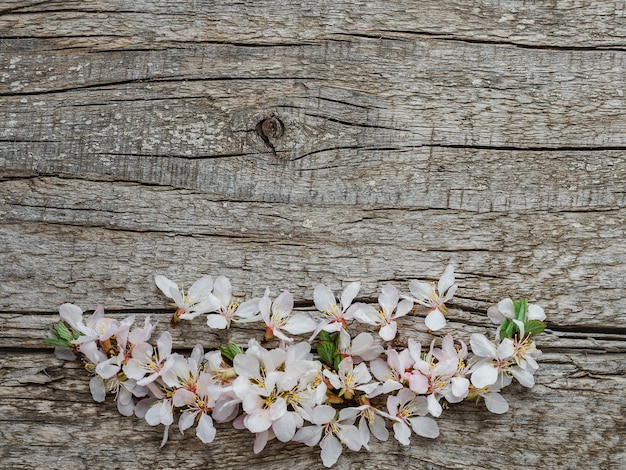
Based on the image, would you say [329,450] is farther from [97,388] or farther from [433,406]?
[97,388]

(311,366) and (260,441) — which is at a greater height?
A: (311,366)

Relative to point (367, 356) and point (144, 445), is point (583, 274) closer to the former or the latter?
point (367, 356)

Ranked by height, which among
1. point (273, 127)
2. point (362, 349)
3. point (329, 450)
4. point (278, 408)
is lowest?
point (329, 450)

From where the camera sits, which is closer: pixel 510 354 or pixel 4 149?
pixel 510 354

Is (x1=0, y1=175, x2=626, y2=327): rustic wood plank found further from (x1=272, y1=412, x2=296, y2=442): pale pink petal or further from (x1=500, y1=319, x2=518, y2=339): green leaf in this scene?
(x1=272, y1=412, x2=296, y2=442): pale pink petal

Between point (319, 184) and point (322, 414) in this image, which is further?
point (319, 184)

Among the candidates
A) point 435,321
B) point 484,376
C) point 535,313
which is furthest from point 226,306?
point 535,313

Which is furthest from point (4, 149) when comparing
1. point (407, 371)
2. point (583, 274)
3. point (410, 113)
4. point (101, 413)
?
point (583, 274)
